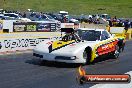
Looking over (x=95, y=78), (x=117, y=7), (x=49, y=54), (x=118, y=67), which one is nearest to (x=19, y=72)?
(x=49, y=54)

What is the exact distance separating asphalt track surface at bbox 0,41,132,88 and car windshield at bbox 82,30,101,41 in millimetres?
983

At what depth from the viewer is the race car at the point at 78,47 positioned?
45.5ft

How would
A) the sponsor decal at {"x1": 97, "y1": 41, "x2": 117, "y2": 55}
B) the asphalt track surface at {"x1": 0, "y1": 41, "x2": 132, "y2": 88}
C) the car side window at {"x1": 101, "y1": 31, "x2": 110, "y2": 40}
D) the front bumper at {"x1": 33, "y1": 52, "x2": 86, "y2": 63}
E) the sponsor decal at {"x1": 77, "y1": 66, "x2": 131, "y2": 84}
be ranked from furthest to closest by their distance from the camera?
the car side window at {"x1": 101, "y1": 31, "x2": 110, "y2": 40}, the sponsor decal at {"x1": 97, "y1": 41, "x2": 117, "y2": 55}, the front bumper at {"x1": 33, "y1": 52, "x2": 86, "y2": 63}, the asphalt track surface at {"x1": 0, "y1": 41, "x2": 132, "y2": 88}, the sponsor decal at {"x1": 77, "y1": 66, "x2": 131, "y2": 84}

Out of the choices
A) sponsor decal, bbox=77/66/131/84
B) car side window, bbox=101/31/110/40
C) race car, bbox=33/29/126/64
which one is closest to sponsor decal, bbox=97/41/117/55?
race car, bbox=33/29/126/64

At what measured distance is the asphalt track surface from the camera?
10477 mm

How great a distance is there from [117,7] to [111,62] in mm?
66983

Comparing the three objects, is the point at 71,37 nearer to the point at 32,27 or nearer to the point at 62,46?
the point at 62,46

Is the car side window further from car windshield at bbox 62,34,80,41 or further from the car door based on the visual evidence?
car windshield at bbox 62,34,80,41

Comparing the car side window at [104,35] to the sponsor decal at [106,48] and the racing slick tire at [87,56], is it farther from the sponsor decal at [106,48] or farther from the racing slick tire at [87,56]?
the racing slick tire at [87,56]

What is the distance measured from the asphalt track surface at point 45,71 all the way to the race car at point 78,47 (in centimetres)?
35

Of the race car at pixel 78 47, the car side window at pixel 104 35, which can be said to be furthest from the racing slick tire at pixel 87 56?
the car side window at pixel 104 35

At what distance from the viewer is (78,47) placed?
1415 centimetres

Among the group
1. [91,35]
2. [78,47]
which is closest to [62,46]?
[78,47]

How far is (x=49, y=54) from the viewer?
1394 cm
